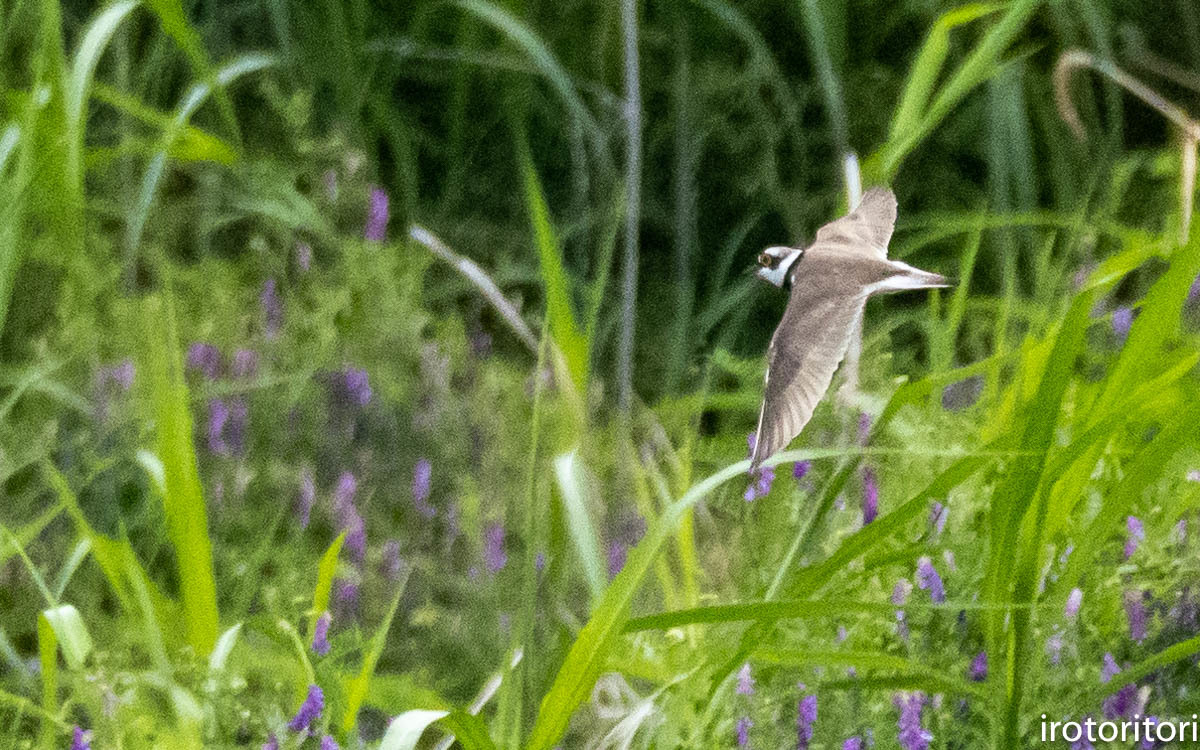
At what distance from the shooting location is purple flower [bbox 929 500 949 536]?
1.41 metres

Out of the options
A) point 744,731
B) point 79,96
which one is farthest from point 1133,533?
point 79,96

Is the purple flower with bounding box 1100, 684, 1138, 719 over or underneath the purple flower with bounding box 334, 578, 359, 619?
over

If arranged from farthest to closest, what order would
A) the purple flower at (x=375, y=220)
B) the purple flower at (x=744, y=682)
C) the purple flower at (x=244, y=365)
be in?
1. the purple flower at (x=375, y=220)
2. the purple flower at (x=244, y=365)
3. the purple flower at (x=744, y=682)

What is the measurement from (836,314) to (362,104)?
1527 mm

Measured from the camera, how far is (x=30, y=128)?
1.74m

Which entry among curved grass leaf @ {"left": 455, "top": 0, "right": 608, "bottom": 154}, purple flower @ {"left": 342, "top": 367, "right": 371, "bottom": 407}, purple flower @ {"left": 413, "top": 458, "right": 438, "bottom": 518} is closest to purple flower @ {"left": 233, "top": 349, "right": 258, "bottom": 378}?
purple flower @ {"left": 342, "top": 367, "right": 371, "bottom": 407}

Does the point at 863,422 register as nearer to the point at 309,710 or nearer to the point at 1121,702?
the point at 1121,702

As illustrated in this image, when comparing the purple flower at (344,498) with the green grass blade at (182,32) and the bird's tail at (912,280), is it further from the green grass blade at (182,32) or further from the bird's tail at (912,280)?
the bird's tail at (912,280)

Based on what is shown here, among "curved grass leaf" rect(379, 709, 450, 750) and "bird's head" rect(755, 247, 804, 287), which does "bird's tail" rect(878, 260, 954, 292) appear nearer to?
"bird's head" rect(755, 247, 804, 287)

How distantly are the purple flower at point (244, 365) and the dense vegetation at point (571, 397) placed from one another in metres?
0.02

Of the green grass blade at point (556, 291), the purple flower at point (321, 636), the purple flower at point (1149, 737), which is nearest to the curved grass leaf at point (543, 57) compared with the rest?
the green grass blade at point (556, 291)

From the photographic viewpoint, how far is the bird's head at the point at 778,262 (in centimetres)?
130

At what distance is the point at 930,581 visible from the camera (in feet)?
4.41

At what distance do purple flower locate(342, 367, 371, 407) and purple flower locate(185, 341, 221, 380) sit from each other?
0.24 metres
